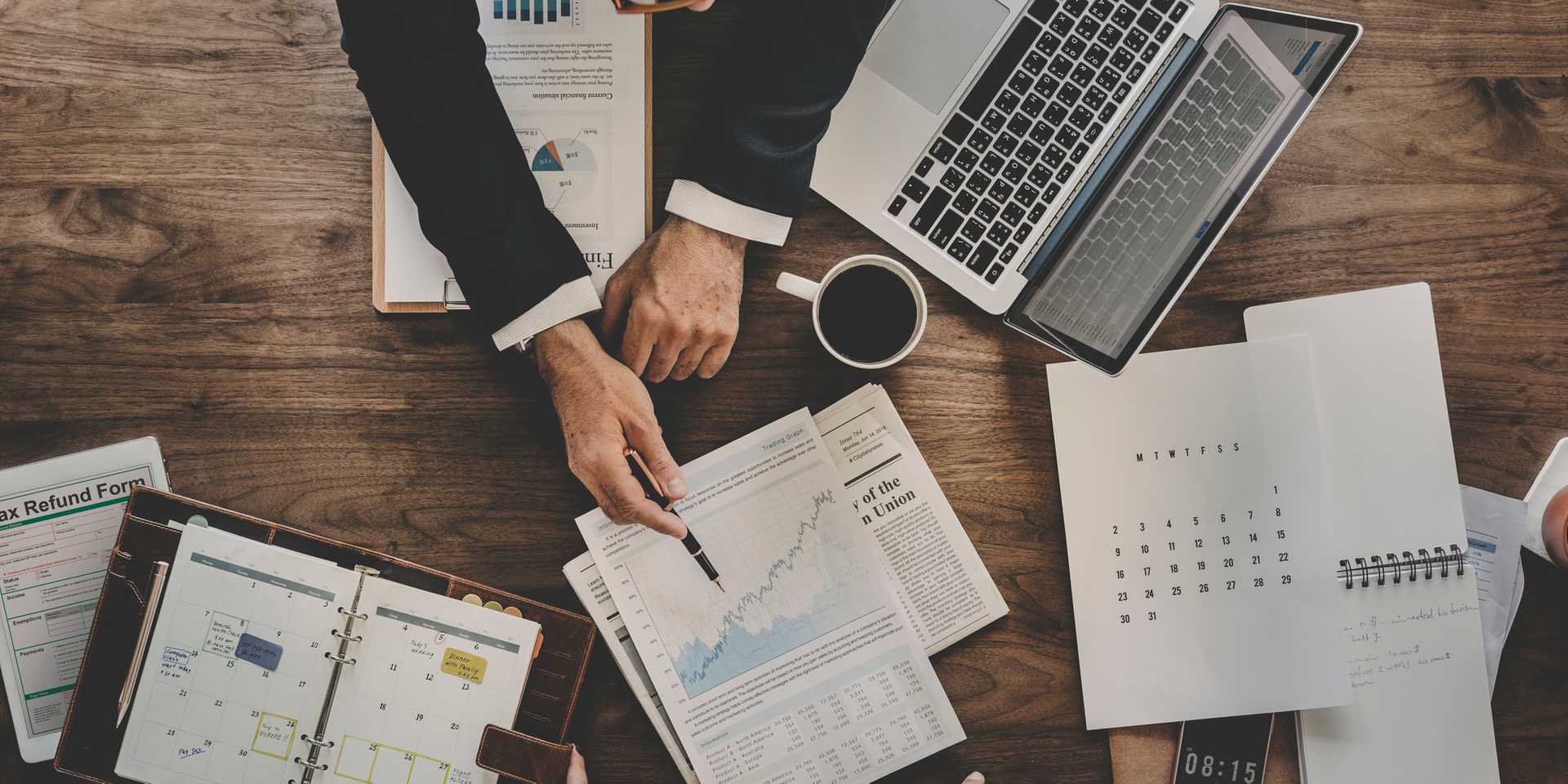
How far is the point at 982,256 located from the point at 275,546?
0.95m

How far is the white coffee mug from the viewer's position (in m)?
1.09

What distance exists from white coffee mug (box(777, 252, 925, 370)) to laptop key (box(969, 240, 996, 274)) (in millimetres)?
88

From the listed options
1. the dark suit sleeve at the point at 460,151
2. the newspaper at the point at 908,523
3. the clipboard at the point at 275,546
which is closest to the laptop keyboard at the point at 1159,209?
the newspaper at the point at 908,523

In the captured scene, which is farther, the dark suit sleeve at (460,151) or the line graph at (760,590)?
the line graph at (760,590)

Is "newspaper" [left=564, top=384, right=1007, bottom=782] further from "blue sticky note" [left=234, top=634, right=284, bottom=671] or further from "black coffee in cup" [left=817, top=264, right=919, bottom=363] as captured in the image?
"blue sticky note" [left=234, top=634, right=284, bottom=671]

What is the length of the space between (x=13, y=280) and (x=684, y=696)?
102 centimetres

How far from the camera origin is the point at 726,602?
3.79 ft

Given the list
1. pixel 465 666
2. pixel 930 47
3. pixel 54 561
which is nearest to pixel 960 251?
pixel 930 47

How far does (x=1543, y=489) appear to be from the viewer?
46.9 inches

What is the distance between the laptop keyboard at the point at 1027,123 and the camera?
1.14 m

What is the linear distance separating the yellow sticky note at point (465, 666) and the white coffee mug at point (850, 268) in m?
0.58

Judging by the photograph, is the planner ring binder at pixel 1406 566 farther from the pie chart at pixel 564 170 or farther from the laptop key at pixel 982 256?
the pie chart at pixel 564 170

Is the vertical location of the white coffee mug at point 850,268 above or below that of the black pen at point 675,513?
above

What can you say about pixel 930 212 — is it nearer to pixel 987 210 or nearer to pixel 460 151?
pixel 987 210
